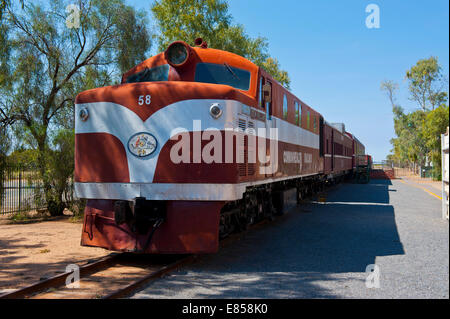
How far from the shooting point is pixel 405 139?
175 feet

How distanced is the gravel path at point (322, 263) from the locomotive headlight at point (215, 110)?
233 centimetres

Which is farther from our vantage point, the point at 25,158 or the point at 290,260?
the point at 25,158

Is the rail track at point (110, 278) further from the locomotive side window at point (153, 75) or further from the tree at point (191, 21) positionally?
the tree at point (191, 21)

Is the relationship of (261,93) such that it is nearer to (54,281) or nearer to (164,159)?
(164,159)

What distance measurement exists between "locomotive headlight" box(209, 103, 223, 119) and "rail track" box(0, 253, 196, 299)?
2.33 m

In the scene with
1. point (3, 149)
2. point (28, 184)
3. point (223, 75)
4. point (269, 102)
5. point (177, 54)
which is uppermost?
point (177, 54)

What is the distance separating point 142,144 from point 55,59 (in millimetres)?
9283

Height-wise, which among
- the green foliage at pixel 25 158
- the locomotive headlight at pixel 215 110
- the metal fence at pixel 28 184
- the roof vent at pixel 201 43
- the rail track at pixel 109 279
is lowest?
the rail track at pixel 109 279

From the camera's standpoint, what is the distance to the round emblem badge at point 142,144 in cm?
633


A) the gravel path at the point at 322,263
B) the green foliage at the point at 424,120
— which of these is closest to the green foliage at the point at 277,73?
the green foliage at the point at 424,120

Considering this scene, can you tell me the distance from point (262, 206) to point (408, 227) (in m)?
3.80

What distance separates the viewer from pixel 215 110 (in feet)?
20.3

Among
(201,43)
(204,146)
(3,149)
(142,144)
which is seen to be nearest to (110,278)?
(142,144)

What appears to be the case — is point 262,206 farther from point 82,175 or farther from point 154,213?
point 82,175
